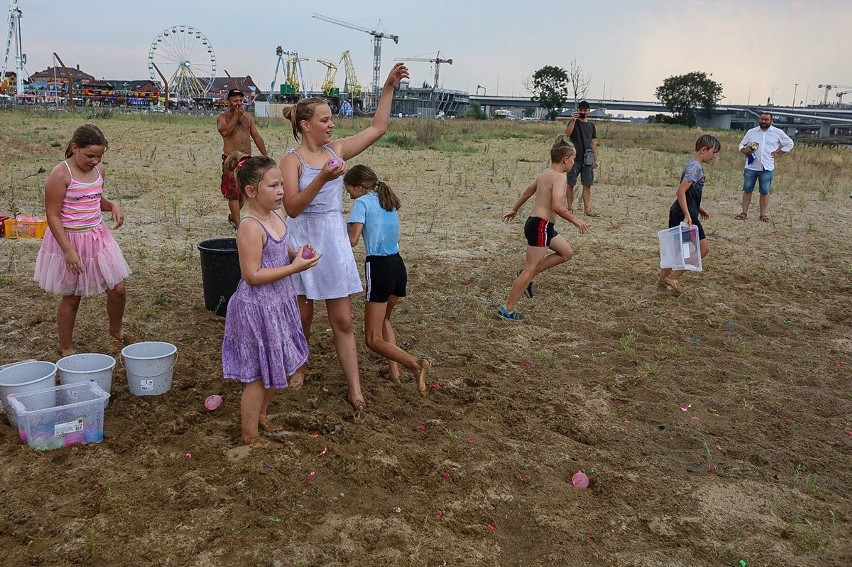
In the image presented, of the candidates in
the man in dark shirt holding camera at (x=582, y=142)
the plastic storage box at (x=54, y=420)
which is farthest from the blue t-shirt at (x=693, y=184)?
the plastic storage box at (x=54, y=420)

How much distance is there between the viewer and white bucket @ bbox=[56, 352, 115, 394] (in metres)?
3.84

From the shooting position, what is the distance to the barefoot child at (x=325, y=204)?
3695 millimetres

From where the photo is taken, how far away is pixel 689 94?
252ft

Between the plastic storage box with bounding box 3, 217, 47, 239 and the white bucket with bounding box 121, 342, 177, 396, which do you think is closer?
the white bucket with bounding box 121, 342, 177, 396

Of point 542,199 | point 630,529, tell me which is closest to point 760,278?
point 542,199

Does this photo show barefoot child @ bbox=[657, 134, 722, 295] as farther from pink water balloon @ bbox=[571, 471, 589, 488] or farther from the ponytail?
pink water balloon @ bbox=[571, 471, 589, 488]

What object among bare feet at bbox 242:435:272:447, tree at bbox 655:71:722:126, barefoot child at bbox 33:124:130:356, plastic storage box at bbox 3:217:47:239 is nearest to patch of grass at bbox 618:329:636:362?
bare feet at bbox 242:435:272:447

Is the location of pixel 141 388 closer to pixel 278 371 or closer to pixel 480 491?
pixel 278 371

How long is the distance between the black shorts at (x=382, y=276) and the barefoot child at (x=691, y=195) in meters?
3.87

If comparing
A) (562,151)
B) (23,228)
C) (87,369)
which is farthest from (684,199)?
(23,228)

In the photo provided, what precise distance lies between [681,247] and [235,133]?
5.56 m

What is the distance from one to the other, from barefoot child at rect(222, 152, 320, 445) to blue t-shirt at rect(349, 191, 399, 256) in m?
0.72

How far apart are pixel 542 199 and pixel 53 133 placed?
55.4ft

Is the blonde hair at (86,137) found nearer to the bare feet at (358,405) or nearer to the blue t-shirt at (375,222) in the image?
the blue t-shirt at (375,222)
